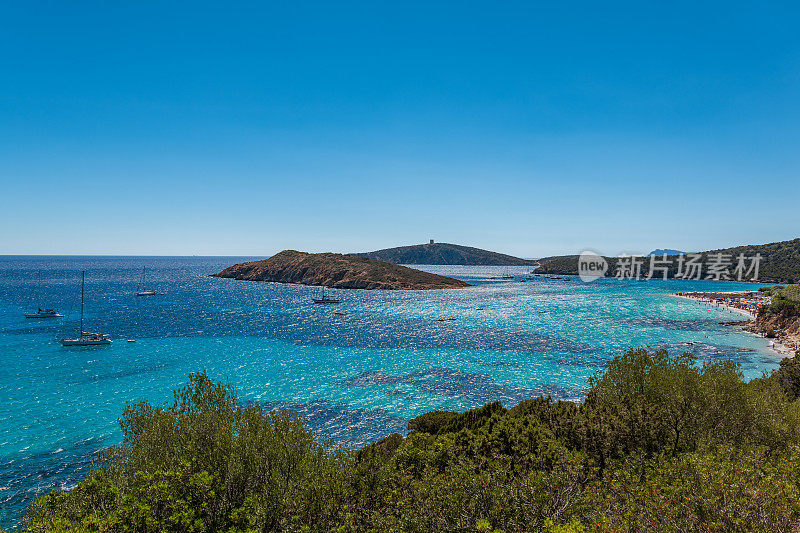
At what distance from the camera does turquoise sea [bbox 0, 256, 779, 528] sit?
43656 millimetres

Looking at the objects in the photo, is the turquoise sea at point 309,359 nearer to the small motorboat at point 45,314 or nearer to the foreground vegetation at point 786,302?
the small motorboat at point 45,314

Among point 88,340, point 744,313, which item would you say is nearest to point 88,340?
point 88,340

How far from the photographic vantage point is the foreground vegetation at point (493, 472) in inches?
515

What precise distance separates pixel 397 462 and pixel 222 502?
928 centimetres

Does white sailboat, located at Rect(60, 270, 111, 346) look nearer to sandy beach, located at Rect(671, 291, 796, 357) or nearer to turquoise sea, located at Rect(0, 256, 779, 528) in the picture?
turquoise sea, located at Rect(0, 256, 779, 528)

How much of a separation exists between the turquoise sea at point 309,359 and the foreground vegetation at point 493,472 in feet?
63.6

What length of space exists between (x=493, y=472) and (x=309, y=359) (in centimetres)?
6157

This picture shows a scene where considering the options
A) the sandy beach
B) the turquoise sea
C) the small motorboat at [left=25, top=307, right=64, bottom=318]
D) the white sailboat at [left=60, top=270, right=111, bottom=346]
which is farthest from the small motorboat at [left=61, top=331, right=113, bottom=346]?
the sandy beach

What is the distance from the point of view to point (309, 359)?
74.6 m

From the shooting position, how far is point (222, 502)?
1683cm

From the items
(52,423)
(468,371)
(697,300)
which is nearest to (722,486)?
(468,371)

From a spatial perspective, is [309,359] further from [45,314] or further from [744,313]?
[744,313]

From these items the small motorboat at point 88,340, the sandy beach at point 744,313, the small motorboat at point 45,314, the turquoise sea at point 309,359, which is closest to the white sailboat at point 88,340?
the small motorboat at point 88,340

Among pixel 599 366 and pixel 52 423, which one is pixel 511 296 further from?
pixel 52 423
